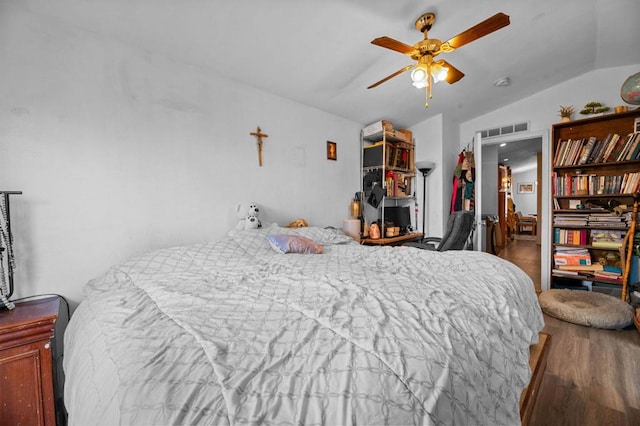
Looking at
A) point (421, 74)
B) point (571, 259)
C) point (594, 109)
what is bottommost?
point (571, 259)

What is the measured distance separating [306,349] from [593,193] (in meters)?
3.87

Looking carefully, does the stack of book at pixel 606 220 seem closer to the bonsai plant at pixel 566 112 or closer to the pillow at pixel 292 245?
the bonsai plant at pixel 566 112

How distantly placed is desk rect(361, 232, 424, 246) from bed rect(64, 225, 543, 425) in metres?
1.94

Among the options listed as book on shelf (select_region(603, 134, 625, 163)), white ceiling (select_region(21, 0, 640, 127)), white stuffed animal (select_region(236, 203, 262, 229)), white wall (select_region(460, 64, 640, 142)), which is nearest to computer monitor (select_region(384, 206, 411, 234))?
white ceiling (select_region(21, 0, 640, 127))

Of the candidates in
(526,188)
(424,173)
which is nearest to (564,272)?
(424,173)

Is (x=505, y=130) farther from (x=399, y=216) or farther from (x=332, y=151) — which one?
(x=332, y=151)

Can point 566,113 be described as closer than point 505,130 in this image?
Yes

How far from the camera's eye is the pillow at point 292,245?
208 centimetres

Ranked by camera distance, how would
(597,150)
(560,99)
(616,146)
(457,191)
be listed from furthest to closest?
(457,191), (560,99), (597,150), (616,146)

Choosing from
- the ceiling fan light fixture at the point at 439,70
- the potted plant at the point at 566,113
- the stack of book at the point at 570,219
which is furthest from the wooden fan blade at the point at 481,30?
the stack of book at the point at 570,219

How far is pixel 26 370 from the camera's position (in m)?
1.13

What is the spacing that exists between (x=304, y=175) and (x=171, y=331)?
2.39 meters

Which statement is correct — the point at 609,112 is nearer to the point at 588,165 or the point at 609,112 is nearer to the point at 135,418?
the point at 588,165

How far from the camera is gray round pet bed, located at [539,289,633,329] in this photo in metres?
2.29
